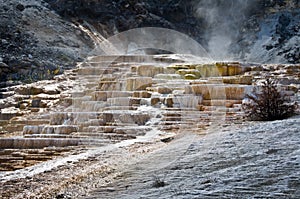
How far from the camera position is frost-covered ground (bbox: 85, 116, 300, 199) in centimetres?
291

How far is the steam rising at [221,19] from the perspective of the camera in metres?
25.7

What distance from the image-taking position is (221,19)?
26859mm

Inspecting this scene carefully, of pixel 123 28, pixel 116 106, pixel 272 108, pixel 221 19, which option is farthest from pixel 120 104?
pixel 221 19

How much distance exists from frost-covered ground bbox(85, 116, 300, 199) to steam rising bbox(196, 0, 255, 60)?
69.2ft

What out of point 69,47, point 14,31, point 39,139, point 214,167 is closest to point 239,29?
point 69,47

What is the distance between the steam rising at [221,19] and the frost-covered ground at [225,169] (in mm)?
21101

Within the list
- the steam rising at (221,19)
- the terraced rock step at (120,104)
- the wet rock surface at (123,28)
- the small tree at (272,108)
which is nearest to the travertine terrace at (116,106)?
the terraced rock step at (120,104)

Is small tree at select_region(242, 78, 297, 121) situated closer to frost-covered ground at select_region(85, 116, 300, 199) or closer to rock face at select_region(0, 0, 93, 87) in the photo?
frost-covered ground at select_region(85, 116, 300, 199)

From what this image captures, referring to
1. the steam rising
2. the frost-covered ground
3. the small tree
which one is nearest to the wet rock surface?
the steam rising

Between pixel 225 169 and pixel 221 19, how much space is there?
81.2 feet

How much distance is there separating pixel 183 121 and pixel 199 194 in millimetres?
4307

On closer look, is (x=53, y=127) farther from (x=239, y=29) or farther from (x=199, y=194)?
(x=239, y=29)

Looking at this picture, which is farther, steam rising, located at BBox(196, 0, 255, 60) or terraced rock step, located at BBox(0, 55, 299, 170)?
steam rising, located at BBox(196, 0, 255, 60)

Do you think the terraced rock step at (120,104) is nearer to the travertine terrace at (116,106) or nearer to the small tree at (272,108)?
the travertine terrace at (116,106)
